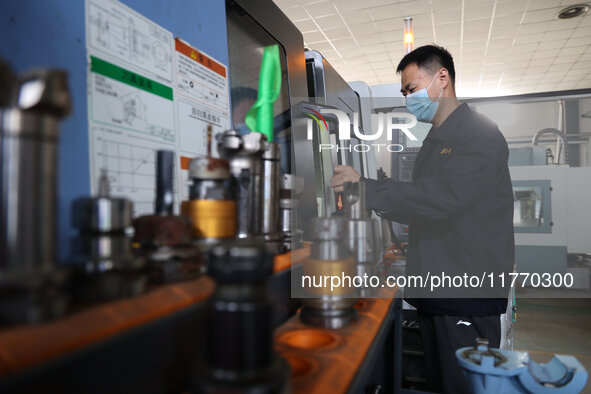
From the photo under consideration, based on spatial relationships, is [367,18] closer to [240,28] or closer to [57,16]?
[240,28]

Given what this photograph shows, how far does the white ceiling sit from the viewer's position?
187 inches

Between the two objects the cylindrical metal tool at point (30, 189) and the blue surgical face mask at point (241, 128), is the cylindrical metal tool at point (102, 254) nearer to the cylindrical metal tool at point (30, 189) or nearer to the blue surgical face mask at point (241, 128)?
the cylindrical metal tool at point (30, 189)

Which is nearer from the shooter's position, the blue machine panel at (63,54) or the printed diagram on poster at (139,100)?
the blue machine panel at (63,54)

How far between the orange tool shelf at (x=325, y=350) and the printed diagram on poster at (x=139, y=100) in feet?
1.00

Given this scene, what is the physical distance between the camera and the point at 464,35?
5.50 m

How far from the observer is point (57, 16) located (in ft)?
1.72

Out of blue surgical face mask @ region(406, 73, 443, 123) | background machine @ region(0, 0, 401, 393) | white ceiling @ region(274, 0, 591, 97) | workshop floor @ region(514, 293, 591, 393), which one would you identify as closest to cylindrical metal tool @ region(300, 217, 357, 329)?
background machine @ region(0, 0, 401, 393)

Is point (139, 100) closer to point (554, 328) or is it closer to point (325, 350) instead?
point (325, 350)

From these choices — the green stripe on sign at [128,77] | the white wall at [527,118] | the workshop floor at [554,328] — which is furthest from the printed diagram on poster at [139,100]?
the white wall at [527,118]

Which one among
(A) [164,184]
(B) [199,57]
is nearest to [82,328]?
(A) [164,184]

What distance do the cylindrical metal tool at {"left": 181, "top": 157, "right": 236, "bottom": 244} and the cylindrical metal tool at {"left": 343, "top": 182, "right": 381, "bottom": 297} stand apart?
277 millimetres

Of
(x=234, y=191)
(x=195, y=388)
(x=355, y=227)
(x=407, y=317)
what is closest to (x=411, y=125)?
(x=407, y=317)

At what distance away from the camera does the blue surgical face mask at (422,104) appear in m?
1.97

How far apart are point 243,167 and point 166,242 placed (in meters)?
0.19
